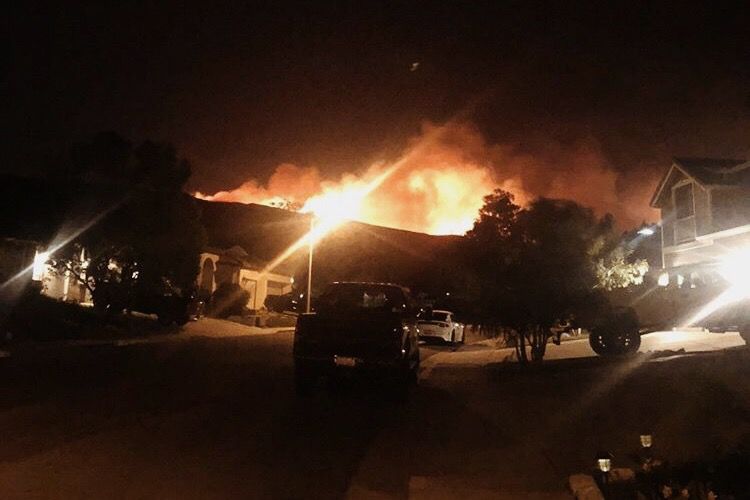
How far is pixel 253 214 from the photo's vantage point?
92.9 m

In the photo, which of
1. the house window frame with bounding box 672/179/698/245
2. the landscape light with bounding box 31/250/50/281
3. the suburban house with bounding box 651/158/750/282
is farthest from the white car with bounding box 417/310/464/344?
the landscape light with bounding box 31/250/50/281

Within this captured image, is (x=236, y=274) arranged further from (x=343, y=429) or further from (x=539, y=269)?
(x=343, y=429)

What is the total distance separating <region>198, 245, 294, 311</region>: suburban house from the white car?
40.6ft

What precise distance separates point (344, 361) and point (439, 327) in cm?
1686

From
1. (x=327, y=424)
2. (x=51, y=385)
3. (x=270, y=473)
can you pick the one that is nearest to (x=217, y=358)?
(x=51, y=385)

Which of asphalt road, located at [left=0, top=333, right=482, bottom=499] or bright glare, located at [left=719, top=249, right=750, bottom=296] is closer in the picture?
asphalt road, located at [left=0, top=333, right=482, bottom=499]

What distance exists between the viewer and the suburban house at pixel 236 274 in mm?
41156

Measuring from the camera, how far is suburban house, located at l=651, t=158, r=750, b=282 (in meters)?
26.7

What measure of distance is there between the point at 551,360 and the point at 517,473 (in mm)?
11767

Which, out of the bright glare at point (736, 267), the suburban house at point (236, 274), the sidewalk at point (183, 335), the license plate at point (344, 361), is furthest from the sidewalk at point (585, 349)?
the suburban house at point (236, 274)

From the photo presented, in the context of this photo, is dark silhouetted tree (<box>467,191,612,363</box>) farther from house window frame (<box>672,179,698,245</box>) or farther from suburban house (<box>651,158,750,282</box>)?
house window frame (<box>672,179,698,245</box>)

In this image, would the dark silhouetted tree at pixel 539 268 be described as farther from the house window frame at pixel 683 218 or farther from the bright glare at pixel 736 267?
the house window frame at pixel 683 218

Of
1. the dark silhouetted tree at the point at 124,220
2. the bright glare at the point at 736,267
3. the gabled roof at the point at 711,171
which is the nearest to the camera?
the bright glare at the point at 736,267

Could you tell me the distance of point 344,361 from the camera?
1200cm
